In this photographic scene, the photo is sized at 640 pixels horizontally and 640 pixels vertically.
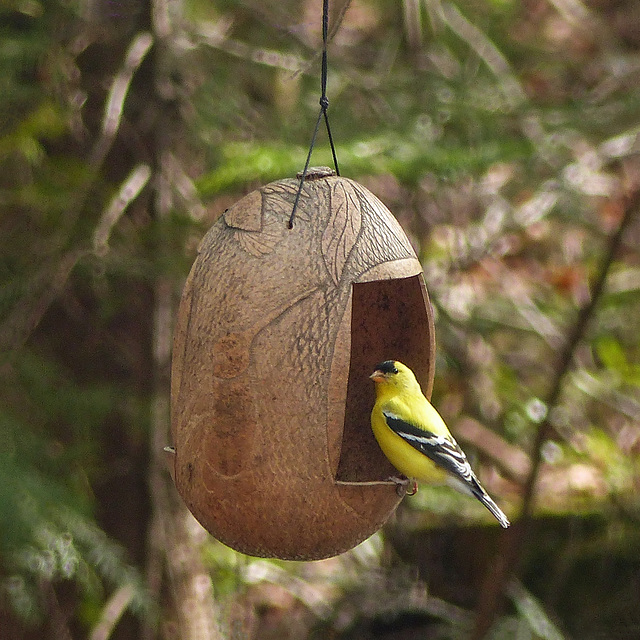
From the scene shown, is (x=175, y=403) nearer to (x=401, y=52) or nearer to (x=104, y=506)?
(x=104, y=506)

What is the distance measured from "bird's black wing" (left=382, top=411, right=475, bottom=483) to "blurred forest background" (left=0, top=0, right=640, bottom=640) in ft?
3.55

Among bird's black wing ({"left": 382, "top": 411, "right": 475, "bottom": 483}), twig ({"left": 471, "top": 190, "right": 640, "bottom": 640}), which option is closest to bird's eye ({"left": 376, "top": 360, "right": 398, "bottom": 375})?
bird's black wing ({"left": 382, "top": 411, "right": 475, "bottom": 483})

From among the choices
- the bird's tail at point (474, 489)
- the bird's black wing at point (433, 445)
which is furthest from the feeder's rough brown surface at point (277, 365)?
the bird's tail at point (474, 489)

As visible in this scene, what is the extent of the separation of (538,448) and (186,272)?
1700mm

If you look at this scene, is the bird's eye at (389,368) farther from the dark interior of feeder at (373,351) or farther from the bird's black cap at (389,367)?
the dark interior of feeder at (373,351)

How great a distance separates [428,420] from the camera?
9.09 ft

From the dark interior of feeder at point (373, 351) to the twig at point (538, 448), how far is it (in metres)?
1.02

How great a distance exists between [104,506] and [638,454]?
10.7 feet

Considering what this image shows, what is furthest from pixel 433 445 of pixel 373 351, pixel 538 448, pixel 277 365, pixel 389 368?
pixel 538 448

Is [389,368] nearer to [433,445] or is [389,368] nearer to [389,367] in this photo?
[389,367]

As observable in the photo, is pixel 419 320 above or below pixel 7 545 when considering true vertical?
above

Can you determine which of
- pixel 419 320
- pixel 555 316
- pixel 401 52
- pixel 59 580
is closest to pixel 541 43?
pixel 401 52

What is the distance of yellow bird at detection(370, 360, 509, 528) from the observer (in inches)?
104

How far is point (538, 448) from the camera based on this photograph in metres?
3.88
